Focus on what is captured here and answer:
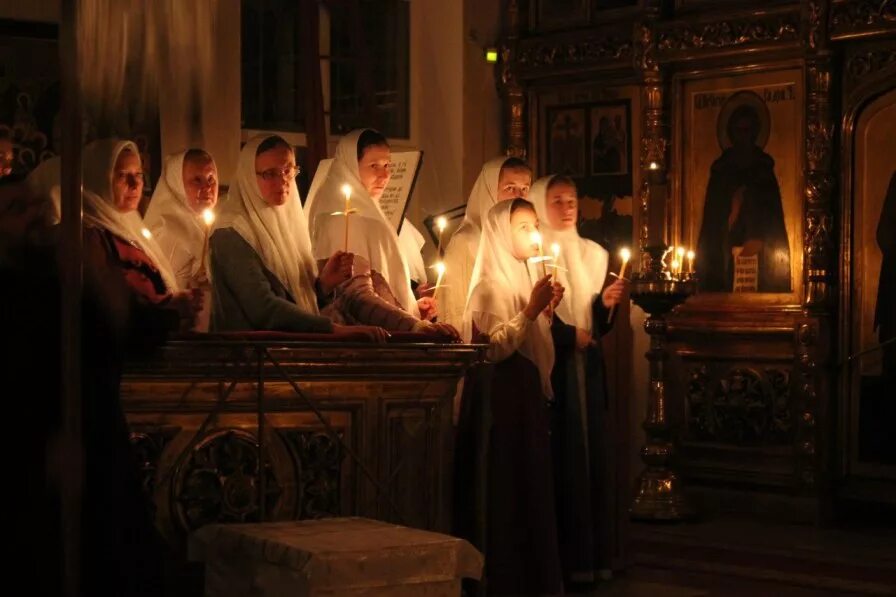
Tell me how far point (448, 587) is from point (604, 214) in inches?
257

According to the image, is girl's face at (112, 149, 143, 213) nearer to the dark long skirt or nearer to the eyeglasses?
the eyeglasses

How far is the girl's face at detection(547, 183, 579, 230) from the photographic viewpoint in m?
7.51

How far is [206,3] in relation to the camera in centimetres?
385

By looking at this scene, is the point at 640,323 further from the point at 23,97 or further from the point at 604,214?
the point at 23,97

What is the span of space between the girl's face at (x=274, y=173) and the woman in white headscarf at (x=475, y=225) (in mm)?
1420

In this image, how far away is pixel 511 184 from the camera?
295 inches

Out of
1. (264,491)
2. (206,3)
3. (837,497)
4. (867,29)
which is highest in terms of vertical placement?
(867,29)

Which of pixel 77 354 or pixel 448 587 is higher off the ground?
pixel 77 354

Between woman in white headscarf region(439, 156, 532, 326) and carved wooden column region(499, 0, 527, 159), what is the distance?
12.5ft

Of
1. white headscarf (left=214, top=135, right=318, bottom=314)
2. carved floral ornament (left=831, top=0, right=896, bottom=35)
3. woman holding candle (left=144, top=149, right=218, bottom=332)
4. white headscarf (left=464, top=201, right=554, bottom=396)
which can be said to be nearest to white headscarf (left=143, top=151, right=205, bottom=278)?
woman holding candle (left=144, top=149, right=218, bottom=332)

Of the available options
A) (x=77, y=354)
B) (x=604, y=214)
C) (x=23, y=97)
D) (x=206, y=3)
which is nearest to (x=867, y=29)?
(x=604, y=214)

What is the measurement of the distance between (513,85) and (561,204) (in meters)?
4.08

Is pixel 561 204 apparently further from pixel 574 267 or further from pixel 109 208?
pixel 109 208

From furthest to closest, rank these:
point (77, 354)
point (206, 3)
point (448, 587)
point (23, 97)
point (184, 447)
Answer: point (23, 97), point (184, 447), point (448, 587), point (206, 3), point (77, 354)
